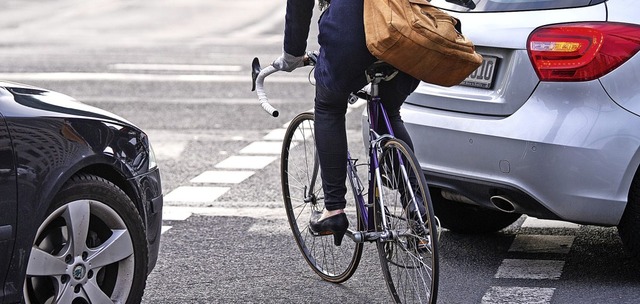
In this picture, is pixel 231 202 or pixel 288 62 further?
pixel 231 202

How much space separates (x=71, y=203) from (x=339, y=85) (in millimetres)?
1163

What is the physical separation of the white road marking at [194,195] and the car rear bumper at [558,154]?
271cm

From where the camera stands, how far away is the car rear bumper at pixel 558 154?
5543mm

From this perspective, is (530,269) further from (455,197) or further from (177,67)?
(177,67)

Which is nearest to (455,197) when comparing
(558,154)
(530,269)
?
(530,269)

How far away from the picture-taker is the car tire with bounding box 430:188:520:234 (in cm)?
682

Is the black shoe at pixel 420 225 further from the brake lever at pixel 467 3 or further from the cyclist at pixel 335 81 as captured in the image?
the brake lever at pixel 467 3

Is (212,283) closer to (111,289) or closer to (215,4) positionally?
(111,289)

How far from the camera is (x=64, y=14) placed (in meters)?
24.6

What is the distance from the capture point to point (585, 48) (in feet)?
18.2

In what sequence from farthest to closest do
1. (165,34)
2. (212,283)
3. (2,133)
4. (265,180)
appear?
(165,34), (265,180), (212,283), (2,133)

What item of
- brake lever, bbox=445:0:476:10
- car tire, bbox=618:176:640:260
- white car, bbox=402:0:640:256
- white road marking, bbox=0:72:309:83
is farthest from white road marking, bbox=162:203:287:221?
white road marking, bbox=0:72:309:83

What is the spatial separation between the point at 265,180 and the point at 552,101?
3577 mm

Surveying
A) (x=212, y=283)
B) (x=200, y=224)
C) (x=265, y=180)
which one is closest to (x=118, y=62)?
(x=265, y=180)
